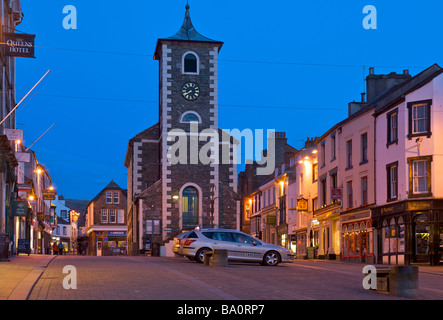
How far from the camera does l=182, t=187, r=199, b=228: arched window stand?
202 feet

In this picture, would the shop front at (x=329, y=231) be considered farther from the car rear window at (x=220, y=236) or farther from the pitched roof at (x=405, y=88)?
the car rear window at (x=220, y=236)

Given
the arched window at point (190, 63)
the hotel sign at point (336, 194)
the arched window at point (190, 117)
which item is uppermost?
the arched window at point (190, 63)

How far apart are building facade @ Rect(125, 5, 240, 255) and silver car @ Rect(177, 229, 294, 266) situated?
96.4 ft

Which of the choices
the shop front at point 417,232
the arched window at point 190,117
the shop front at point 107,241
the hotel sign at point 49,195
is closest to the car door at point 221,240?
the shop front at point 417,232

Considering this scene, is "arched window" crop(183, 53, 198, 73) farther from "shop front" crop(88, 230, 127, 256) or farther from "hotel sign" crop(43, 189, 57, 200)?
"shop front" crop(88, 230, 127, 256)

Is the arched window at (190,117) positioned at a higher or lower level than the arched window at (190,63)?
lower

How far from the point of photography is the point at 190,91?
62.6 meters

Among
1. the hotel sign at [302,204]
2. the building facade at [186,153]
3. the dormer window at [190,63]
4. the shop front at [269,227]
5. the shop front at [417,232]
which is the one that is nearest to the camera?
the shop front at [417,232]

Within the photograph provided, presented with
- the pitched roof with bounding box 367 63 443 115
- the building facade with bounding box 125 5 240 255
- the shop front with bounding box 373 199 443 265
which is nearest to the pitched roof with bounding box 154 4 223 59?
the building facade with bounding box 125 5 240 255

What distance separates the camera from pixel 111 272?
74.7ft

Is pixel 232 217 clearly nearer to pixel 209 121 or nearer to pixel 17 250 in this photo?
pixel 209 121

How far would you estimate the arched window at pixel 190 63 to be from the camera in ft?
207

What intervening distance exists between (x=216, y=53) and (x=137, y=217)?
16.5 m
